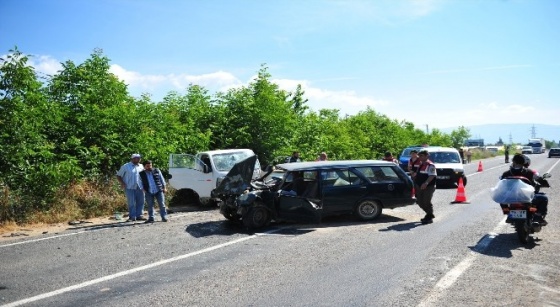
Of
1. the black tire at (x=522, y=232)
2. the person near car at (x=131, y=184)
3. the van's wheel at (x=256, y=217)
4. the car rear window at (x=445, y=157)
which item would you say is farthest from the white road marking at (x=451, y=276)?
the car rear window at (x=445, y=157)

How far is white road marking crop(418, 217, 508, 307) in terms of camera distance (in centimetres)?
526

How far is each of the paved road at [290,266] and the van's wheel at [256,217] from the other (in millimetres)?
261

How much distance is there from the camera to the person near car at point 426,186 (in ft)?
34.8

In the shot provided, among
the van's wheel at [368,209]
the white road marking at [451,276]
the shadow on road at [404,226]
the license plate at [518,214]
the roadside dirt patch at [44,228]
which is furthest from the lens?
the van's wheel at [368,209]

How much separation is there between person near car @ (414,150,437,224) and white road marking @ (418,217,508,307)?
6.74 feet

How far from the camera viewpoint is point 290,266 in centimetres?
682

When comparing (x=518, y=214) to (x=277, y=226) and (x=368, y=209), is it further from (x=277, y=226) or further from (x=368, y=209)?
(x=277, y=226)

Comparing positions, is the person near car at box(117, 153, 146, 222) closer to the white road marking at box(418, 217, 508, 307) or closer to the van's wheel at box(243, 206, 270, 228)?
the van's wheel at box(243, 206, 270, 228)

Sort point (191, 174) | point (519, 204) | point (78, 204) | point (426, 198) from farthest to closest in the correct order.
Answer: point (191, 174), point (78, 204), point (426, 198), point (519, 204)

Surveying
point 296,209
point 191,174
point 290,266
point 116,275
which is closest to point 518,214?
point 290,266

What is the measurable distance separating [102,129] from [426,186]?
1065 cm

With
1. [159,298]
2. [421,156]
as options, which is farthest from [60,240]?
[421,156]

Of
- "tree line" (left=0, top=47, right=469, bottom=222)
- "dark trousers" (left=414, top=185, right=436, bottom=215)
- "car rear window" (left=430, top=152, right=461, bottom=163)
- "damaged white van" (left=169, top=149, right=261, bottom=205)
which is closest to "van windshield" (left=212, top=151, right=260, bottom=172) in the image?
"damaged white van" (left=169, top=149, right=261, bottom=205)

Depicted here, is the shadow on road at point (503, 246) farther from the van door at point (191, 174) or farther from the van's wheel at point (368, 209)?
the van door at point (191, 174)
